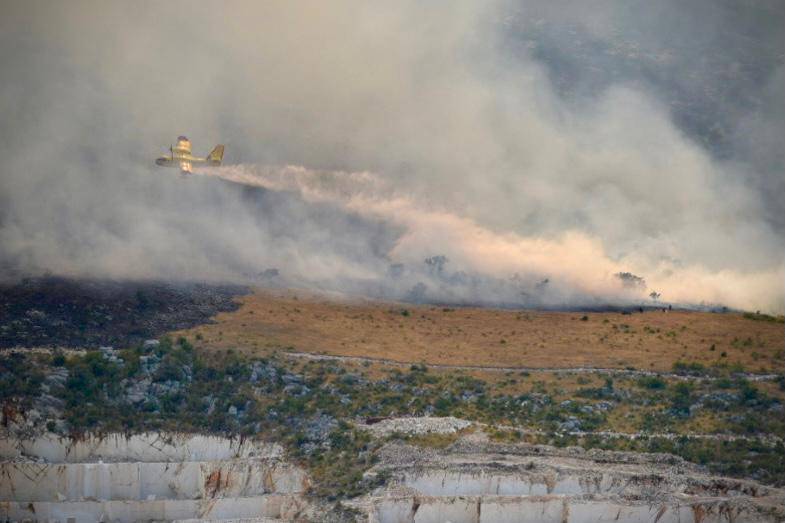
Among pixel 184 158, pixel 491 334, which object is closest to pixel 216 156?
pixel 184 158

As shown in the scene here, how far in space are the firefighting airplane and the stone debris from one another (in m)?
39.5

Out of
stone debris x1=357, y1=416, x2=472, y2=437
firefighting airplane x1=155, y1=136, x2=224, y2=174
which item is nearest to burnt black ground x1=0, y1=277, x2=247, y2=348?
firefighting airplane x1=155, y1=136, x2=224, y2=174

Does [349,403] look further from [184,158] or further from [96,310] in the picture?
[184,158]

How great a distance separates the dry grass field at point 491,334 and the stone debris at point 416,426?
1148 cm

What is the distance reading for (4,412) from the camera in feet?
361

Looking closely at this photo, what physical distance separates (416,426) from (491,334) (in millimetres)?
21401

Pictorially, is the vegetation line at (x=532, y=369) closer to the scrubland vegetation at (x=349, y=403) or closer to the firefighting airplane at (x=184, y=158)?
the scrubland vegetation at (x=349, y=403)

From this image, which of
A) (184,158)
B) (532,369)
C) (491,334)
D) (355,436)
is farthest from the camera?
(184,158)

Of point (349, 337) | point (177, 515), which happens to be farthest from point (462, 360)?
point (177, 515)

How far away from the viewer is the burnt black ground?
400 ft

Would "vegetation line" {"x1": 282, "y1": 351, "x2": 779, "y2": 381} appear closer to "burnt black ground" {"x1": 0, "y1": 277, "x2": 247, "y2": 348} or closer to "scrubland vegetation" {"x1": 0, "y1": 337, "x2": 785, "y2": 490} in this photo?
"scrubland vegetation" {"x1": 0, "y1": 337, "x2": 785, "y2": 490}

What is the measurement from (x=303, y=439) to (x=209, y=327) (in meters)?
17.9

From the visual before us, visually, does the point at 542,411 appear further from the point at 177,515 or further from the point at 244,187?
the point at 244,187

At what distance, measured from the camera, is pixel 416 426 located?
380 feet
